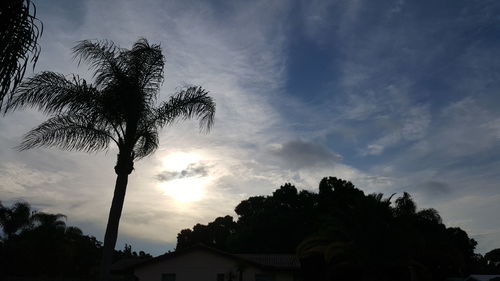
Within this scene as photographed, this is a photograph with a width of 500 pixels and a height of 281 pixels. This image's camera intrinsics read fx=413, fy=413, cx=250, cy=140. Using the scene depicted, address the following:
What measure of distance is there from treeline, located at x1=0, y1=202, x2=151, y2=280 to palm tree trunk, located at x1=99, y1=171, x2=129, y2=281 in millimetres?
29834

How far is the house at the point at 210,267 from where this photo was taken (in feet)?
103

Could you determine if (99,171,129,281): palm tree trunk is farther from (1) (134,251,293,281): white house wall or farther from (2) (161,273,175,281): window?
(2) (161,273,175,281): window

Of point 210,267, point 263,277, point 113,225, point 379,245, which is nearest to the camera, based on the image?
point 113,225

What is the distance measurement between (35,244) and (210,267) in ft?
67.2

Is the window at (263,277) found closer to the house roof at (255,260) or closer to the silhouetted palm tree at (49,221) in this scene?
the house roof at (255,260)

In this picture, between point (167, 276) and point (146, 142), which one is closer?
point (146, 142)

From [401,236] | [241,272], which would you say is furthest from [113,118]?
[401,236]

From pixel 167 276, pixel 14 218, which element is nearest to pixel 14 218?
pixel 14 218

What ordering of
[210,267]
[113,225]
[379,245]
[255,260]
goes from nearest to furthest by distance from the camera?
1. [113,225]
2. [379,245]
3. [210,267]
4. [255,260]

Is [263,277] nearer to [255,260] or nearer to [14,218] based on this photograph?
[255,260]

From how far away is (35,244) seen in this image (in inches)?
1624

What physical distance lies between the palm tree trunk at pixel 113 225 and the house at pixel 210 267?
20.4 m

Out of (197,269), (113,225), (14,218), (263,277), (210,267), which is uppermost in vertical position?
(14,218)

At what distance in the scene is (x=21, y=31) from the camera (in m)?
5.76
